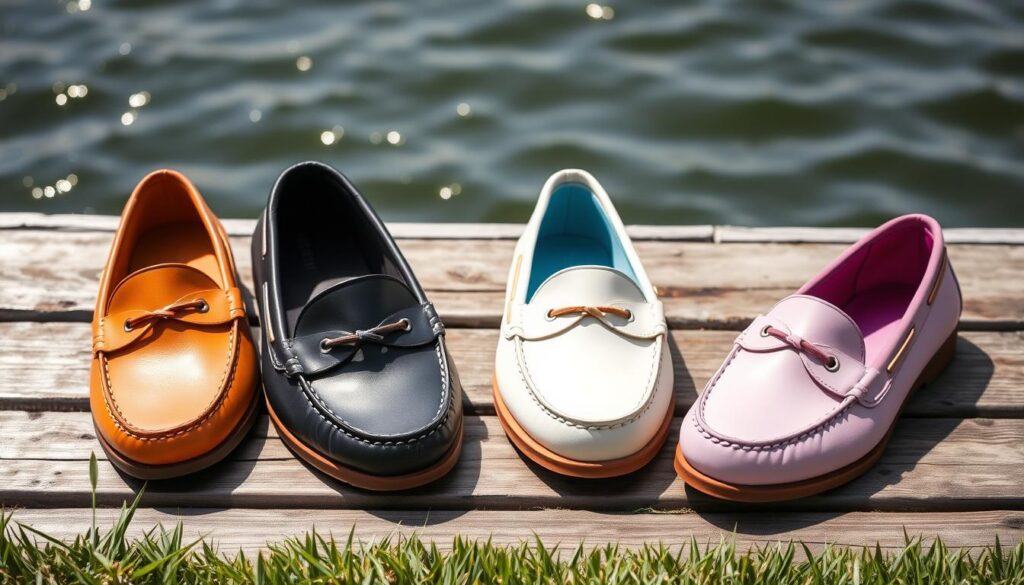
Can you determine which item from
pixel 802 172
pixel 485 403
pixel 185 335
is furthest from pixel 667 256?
pixel 802 172

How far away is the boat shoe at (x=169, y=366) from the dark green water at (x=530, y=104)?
253 centimetres

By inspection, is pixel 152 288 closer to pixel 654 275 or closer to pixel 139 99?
pixel 654 275

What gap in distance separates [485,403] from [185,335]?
84cm

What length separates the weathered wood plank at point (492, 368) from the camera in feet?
8.55

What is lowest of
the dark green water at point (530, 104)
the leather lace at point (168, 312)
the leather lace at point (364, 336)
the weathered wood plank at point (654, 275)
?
the dark green water at point (530, 104)

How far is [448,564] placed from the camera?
206 centimetres

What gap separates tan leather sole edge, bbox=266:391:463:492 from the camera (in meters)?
2.21

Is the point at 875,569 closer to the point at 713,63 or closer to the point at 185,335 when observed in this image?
the point at 185,335

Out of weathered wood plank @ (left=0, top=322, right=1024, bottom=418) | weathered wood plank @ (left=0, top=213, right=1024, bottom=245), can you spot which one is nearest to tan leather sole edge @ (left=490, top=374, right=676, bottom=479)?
weathered wood plank @ (left=0, top=322, right=1024, bottom=418)

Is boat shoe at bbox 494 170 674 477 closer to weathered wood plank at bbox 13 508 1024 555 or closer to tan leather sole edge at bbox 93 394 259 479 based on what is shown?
weathered wood plank at bbox 13 508 1024 555

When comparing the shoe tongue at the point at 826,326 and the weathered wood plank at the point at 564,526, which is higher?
the shoe tongue at the point at 826,326

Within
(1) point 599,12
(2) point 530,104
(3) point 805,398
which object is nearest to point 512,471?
(3) point 805,398

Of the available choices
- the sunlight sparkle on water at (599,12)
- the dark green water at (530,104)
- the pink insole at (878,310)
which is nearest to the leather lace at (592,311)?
the pink insole at (878,310)

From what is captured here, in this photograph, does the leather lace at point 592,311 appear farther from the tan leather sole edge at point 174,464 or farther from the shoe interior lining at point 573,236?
the tan leather sole edge at point 174,464
